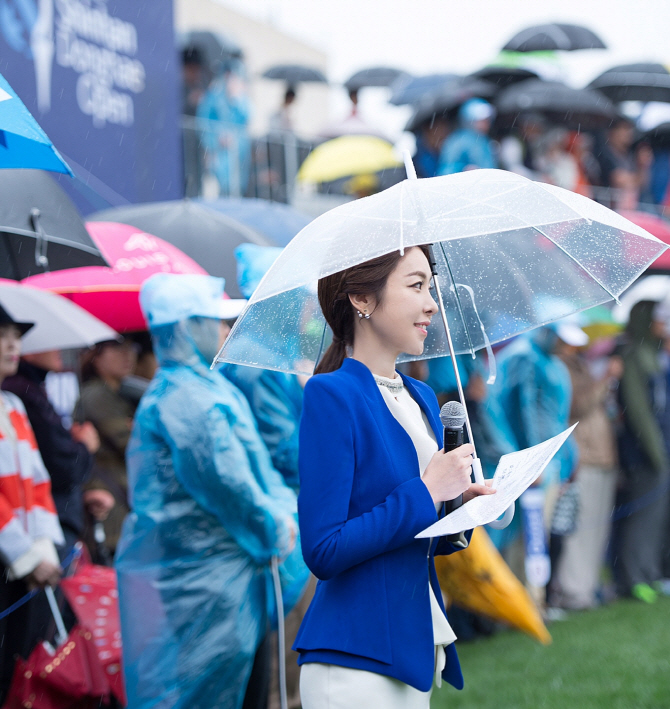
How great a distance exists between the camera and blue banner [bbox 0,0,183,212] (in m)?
7.33

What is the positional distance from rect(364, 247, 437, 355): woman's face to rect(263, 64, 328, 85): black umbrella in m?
11.3

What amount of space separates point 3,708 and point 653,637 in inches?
174

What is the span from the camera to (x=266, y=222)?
6.19m

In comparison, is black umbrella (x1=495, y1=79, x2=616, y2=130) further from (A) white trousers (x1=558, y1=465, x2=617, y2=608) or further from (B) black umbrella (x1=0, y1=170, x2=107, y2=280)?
(B) black umbrella (x1=0, y1=170, x2=107, y2=280)

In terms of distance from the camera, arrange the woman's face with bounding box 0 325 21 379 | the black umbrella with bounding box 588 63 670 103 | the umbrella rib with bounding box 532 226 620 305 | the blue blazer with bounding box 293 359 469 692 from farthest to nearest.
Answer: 1. the black umbrella with bounding box 588 63 670 103
2. the woman's face with bounding box 0 325 21 379
3. the umbrella rib with bounding box 532 226 620 305
4. the blue blazer with bounding box 293 359 469 692

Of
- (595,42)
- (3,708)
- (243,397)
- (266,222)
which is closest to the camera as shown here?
(3,708)

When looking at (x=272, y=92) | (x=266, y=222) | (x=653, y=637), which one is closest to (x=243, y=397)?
(x=266, y=222)

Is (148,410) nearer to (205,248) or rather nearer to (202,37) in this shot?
(205,248)

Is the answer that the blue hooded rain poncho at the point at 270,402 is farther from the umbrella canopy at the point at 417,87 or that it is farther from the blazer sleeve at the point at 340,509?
the umbrella canopy at the point at 417,87

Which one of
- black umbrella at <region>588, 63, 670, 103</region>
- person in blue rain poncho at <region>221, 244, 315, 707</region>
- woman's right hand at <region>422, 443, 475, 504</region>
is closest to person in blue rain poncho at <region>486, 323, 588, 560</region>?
person in blue rain poncho at <region>221, 244, 315, 707</region>

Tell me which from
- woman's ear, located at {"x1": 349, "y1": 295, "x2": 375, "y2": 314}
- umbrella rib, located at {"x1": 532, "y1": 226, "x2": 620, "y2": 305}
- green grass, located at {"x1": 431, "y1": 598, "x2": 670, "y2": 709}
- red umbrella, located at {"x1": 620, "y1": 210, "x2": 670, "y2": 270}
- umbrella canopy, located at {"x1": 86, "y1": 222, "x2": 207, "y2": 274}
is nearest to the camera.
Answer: woman's ear, located at {"x1": 349, "y1": 295, "x2": 375, "y2": 314}

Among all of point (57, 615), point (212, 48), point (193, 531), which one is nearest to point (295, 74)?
point (212, 48)

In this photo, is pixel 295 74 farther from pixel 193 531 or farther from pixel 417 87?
pixel 193 531

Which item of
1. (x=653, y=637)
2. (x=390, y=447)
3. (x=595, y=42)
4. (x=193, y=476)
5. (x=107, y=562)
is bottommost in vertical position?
(x=653, y=637)
